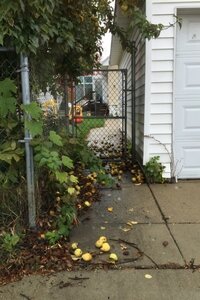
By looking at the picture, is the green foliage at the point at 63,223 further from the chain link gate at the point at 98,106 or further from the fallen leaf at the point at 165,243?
the chain link gate at the point at 98,106

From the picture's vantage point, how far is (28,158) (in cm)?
370

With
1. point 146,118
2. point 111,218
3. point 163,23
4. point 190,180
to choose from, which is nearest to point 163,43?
point 163,23

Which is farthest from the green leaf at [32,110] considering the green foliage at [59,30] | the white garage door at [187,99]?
the white garage door at [187,99]

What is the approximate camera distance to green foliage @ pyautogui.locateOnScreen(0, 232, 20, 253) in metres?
3.41

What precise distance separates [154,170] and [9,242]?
9.93 ft

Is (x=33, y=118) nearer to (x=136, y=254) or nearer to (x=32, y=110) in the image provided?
(x=32, y=110)

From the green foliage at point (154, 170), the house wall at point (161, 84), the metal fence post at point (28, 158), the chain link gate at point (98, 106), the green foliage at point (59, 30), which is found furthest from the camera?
the chain link gate at point (98, 106)

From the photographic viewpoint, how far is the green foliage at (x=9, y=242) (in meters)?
3.41

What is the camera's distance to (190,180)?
6.14 metres

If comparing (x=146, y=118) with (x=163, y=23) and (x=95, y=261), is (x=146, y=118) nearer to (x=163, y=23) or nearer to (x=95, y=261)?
(x=163, y=23)

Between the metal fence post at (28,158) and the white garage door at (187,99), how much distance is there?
9.75 ft

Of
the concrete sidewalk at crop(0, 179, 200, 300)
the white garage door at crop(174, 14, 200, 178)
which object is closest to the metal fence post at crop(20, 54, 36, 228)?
the concrete sidewalk at crop(0, 179, 200, 300)

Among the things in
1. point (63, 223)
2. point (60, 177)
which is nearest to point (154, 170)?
point (63, 223)

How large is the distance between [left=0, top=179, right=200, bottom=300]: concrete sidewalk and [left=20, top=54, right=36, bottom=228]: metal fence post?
0.48m
